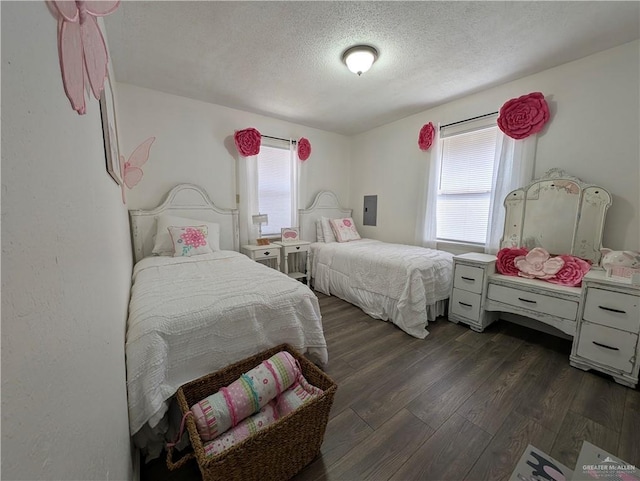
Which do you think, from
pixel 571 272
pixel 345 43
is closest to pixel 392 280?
pixel 571 272

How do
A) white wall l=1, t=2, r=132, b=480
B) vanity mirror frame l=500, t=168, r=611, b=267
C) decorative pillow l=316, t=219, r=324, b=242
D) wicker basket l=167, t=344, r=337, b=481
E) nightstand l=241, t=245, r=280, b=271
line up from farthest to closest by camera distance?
1. decorative pillow l=316, t=219, r=324, b=242
2. nightstand l=241, t=245, r=280, b=271
3. vanity mirror frame l=500, t=168, r=611, b=267
4. wicker basket l=167, t=344, r=337, b=481
5. white wall l=1, t=2, r=132, b=480

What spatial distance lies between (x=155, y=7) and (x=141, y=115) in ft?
4.25

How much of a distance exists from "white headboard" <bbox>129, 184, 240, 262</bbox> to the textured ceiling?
1.07m

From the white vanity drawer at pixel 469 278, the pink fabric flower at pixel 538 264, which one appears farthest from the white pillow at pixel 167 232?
the pink fabric flower at pixel 538 264

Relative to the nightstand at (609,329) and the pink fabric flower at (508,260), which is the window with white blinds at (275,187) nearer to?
the pink fabric flower at (508,260)

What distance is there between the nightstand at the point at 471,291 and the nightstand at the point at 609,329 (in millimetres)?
604

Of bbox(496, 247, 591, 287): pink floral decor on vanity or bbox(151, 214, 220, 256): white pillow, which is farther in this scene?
bbox(151, 214, 220, 256): white pillow

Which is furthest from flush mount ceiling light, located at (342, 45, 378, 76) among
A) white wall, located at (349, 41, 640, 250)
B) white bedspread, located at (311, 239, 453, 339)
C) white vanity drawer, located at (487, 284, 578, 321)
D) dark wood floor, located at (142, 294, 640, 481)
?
dark wood floor, located at (142, 294, 640, 481)

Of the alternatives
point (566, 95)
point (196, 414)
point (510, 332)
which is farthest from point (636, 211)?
point (196, 414)

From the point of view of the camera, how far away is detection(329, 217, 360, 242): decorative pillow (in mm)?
3621

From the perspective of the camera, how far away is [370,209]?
13.0ft

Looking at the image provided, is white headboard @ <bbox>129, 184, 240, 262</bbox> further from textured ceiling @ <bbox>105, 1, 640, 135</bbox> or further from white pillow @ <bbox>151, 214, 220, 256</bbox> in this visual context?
textured ceiling @ <bbox>105, 1, 640, 135</bbox>

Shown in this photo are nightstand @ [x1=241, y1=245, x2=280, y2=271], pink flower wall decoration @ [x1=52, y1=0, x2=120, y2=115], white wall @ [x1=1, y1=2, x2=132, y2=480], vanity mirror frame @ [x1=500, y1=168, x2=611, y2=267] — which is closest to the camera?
white wall @ [x1=1, y1=2, x2=132, y2=480]

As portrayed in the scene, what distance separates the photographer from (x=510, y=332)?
230 cm
